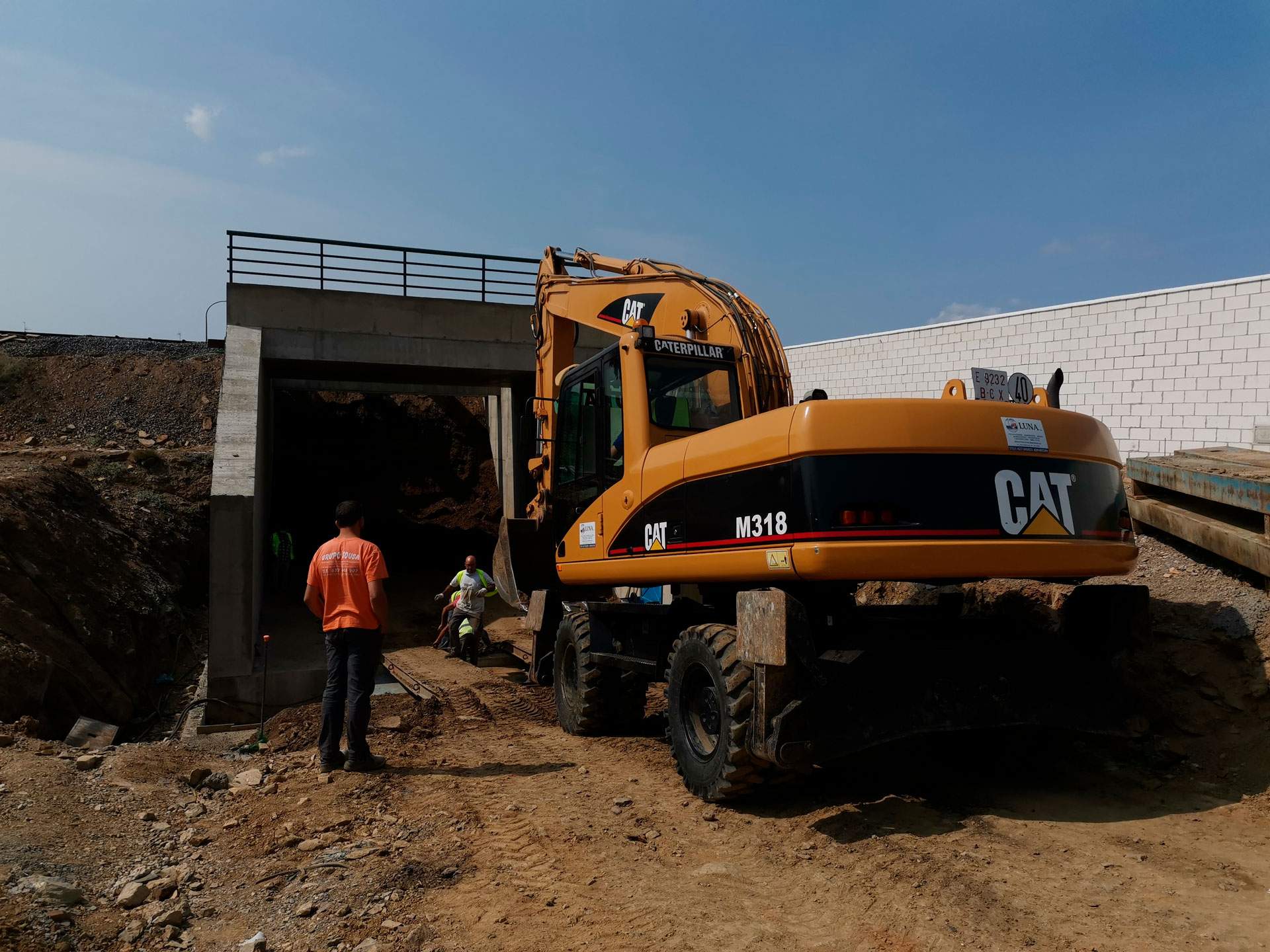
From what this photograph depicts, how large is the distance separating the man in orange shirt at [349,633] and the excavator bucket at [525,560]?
13.5 ft

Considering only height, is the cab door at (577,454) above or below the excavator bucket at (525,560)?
above

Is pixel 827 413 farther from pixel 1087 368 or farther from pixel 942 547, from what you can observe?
pixel 1087 368

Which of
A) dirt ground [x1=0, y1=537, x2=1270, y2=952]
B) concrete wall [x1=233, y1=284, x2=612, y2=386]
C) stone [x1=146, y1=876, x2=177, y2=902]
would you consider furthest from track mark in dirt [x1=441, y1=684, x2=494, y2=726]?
concrete wall [x1=233, y1=284, x2=612, y2=386]

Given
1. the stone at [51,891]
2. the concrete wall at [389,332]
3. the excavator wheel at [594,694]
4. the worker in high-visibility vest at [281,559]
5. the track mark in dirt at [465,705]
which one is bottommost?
the stone at [51,891]

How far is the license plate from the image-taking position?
534 cm

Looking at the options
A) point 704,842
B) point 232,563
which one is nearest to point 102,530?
point 232,563

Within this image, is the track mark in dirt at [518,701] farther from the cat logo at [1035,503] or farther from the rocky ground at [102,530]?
the cat logo at [1035,503]

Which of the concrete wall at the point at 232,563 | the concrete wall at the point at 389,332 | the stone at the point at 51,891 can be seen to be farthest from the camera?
the concrete wall at the point at 389,332

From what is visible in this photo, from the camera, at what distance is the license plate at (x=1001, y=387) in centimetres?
534

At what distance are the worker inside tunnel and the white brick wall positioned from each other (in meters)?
11.1

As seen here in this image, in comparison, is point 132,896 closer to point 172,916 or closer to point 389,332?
point 172,916

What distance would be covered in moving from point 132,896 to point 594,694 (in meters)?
3.81

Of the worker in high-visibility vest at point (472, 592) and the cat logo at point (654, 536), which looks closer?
the cat logo at point (654, 536)

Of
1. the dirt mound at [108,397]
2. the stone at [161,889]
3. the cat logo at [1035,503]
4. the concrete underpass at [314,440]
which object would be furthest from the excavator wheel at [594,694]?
the dirt mound at [108,397]
